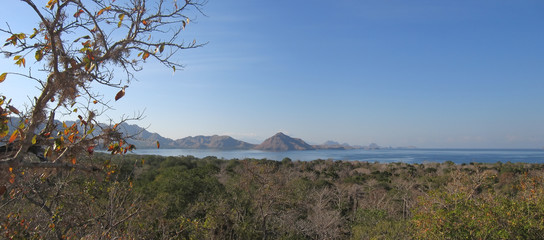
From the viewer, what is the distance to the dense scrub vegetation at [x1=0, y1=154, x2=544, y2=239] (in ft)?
18.6

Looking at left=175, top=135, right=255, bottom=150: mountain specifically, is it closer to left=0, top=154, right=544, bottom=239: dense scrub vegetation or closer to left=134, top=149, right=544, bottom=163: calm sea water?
left=134, top=149, right=544, bottom=163: calm sea water

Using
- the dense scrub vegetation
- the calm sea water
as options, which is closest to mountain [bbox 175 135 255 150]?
the calm sea water

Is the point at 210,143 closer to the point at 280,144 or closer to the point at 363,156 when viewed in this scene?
the point at 280,144

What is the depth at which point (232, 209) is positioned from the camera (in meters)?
11.8

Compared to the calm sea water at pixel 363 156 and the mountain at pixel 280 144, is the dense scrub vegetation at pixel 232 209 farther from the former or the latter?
the mountain at pixel 280 144

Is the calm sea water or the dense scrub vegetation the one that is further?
the calm sea water

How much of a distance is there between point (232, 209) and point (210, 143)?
345 ft

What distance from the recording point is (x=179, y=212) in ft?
42.0

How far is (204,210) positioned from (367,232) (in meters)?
6.13

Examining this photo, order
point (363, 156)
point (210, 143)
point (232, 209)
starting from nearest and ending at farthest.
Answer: point (232, 209), point (363, 156), point (210, 143)

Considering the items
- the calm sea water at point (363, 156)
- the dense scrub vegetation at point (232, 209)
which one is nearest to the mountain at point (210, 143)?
the calm sea water at point (363, 156)

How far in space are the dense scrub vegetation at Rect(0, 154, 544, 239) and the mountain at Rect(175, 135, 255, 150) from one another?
88.1 m

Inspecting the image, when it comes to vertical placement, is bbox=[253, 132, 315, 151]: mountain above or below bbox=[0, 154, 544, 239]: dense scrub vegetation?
above

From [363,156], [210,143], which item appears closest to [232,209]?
[363,156]
